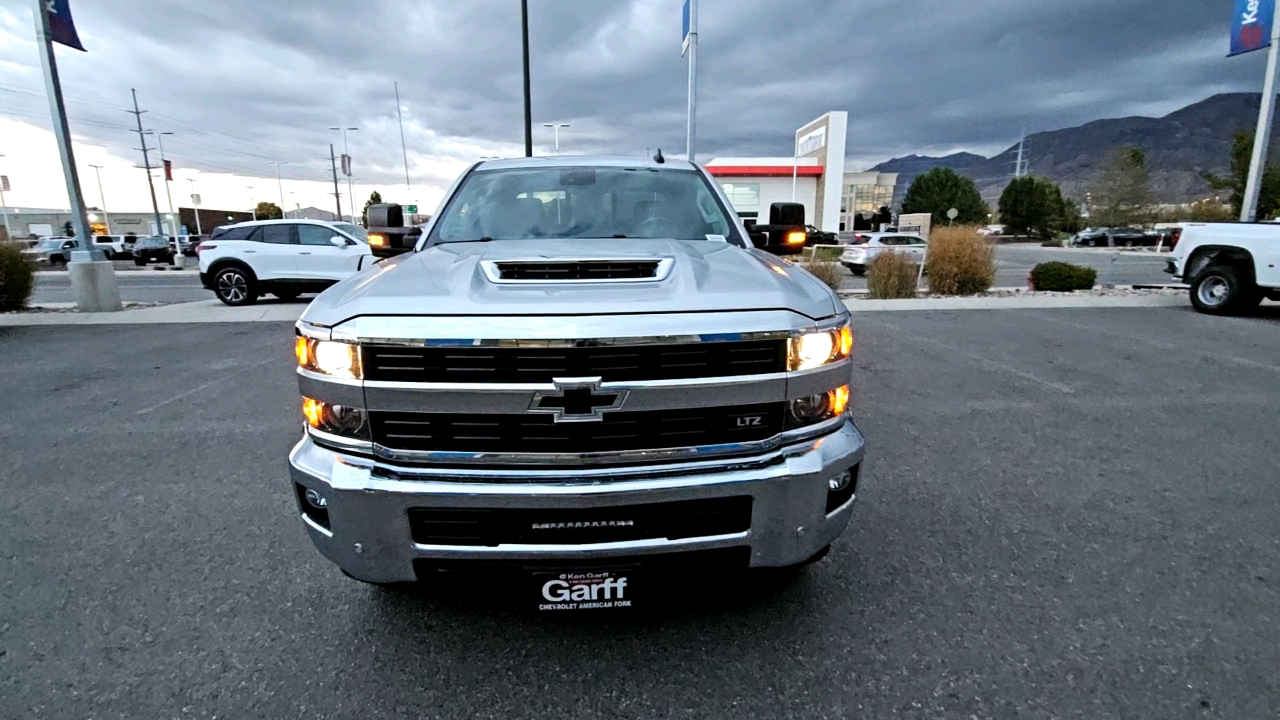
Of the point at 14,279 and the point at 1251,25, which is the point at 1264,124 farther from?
the point at 14,279

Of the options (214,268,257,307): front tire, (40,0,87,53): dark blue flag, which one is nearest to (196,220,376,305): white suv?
(214,268,257,307): front tire

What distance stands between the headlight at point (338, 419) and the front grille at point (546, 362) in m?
0.14

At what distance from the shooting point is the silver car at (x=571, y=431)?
6.13 ft

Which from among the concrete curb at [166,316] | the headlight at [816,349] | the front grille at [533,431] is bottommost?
the concrete curb at [166,316]

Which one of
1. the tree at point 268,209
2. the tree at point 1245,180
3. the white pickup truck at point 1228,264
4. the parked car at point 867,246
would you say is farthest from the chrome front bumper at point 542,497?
the tree at point 268,209

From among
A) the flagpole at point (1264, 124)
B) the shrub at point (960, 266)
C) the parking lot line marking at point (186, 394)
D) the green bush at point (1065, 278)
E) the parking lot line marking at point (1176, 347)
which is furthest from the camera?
the green bush at point (1065, 278)

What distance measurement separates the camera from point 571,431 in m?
1.91

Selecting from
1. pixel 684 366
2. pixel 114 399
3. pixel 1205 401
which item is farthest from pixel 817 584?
pixel 114 399

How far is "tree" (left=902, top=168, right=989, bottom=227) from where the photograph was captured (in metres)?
59.8

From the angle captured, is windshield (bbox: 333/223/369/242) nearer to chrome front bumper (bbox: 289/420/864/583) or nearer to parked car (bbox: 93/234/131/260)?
chrome front bumper (bbox: 289/420/864/583)

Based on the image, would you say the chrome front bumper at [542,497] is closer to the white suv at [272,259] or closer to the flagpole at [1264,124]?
the white suv at [272,259]

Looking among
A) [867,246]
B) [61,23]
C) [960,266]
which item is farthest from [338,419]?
[867,246]

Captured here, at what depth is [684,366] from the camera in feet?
6.29

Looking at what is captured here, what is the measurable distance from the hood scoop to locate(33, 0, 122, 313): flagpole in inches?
454
